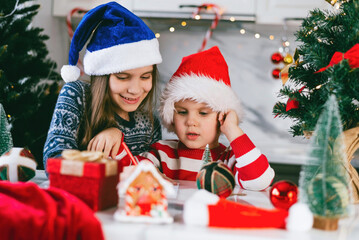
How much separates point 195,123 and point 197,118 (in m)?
0.02

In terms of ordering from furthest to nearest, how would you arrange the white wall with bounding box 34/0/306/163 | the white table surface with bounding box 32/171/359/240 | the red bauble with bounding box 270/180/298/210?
the white wall with bounding box 34/0/306/163, the red bauble with bounding box 270/180/298/210, the white table surface with bounding box 32/171/359/240

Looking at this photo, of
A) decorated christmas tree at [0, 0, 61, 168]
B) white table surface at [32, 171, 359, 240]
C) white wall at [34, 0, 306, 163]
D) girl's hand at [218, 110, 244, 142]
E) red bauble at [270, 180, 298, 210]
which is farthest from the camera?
white wall at [34, 0, 306, 163]

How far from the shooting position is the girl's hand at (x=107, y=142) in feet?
3.31

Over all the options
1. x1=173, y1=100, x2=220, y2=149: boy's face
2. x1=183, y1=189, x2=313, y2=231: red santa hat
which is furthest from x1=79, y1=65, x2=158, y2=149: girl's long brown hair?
x1=183, y1=189, x2=313, y2=231: red santa hat

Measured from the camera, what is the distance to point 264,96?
8.19ft

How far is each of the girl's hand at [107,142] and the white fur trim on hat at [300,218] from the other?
527 mm

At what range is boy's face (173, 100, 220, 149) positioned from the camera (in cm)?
112

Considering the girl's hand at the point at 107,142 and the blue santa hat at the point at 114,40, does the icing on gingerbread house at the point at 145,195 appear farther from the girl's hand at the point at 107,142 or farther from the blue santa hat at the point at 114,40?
the blue santa hat at the point at 114,40

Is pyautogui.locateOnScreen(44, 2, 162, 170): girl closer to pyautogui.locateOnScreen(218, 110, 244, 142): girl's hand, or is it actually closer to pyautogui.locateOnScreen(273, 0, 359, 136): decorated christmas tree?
pyautogui.locateOnScreen(218, 110, 244, 142): girl's hand

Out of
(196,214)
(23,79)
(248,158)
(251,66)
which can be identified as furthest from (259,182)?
(251,66)

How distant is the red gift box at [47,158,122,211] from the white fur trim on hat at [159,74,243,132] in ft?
1.45

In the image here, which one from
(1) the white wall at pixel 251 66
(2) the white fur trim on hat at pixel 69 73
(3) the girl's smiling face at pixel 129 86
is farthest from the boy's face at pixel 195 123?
(1) the white wall at pixel 251 66

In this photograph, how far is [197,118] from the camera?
1.12 m

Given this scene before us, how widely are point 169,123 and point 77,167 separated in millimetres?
524
